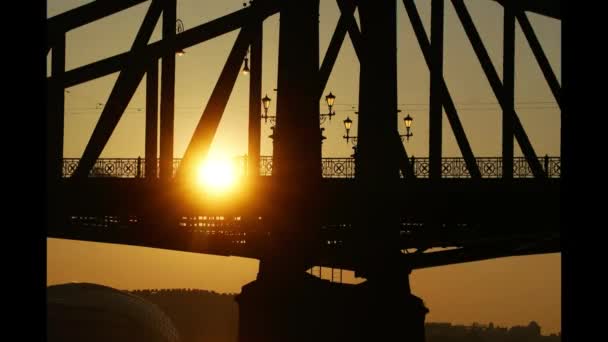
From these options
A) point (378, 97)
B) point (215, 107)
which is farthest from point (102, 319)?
point (378, 97)

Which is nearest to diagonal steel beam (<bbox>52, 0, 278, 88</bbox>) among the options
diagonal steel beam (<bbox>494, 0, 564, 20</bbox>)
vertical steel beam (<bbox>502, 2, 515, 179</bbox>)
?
vertical steel beam (<bbox>502, 2, 515, 179</bbox>)

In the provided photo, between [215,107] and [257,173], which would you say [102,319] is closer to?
[257,173]

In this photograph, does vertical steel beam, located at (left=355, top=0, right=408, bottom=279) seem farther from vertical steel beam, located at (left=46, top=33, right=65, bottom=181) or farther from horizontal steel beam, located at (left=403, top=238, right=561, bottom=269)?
vertical steel beam, located at (left=46, top=33, right=65, bottom=181)

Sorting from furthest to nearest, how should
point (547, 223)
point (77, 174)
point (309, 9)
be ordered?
point (547, 223)
point (77, 174)
point (309, 9)

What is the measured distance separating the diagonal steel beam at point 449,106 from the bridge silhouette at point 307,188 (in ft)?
0.16

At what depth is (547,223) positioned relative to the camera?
2858 centimetres

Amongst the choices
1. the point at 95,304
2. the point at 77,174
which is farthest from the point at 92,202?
the point at 95,304

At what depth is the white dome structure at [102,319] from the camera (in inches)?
6590

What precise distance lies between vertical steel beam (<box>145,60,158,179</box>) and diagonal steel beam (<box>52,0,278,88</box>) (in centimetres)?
245

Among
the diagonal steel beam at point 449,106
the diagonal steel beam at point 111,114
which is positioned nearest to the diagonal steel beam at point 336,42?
the diagonal steel beam at point 449,106

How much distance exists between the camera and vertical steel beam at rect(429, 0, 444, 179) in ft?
101

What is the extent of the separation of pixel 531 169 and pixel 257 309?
12.0 m
